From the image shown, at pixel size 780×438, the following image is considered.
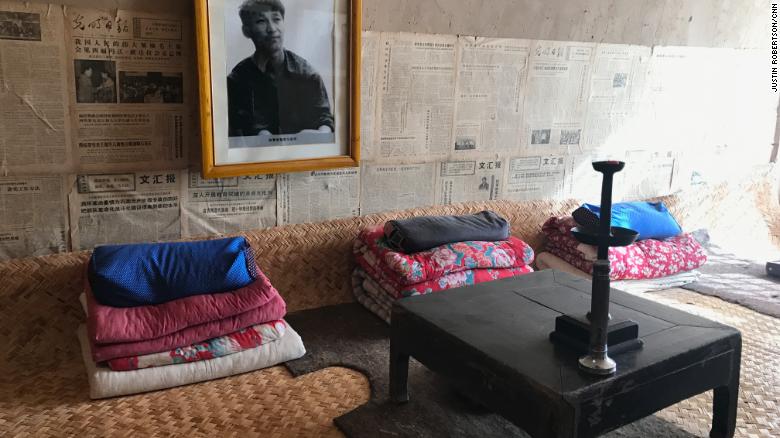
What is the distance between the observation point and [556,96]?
129 inches

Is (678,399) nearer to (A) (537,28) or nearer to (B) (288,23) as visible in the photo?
(B) (288,23)

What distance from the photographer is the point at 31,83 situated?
212 cm

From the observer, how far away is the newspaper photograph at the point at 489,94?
300cm

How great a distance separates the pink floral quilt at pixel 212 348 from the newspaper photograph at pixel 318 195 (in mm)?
593

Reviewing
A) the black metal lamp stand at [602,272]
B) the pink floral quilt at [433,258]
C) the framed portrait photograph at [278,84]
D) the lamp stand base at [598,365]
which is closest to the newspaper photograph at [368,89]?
the framed portrait photograph at [278,84]

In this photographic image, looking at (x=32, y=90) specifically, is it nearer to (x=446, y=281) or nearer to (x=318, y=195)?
(x=318, y=195)

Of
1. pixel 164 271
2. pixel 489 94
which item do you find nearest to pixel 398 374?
pixel 164 271

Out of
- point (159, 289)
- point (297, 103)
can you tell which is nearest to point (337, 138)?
point (297, 103)

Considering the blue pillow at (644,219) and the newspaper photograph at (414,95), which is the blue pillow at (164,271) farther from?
the blue pillow at (644,219)

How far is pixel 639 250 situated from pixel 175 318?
2.14m

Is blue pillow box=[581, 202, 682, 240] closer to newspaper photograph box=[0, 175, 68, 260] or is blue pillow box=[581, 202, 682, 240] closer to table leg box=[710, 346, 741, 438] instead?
table leg box=[710, 346, 741, 438]

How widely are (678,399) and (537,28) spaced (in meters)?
2.03

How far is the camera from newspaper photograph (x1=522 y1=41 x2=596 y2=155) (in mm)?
3203

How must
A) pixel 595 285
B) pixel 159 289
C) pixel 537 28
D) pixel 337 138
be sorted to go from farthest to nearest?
pixel 537 28 < pixel 337 138 < pixel 159 289 < pixel 595 285
